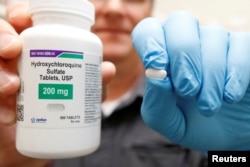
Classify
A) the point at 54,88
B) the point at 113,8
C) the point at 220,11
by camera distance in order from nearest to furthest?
the point at 54,88, the point at 113,8, the point at 220,11

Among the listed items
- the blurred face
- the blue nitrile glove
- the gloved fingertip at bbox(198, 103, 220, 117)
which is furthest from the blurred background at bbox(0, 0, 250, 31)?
the gloved fingertip at bbox(198, 103, 220, 117)

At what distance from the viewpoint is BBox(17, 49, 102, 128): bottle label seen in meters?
0.35

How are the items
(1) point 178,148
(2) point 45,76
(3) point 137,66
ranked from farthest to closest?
(3) point 137,66, (1) point 178,148, (2) point 45,76

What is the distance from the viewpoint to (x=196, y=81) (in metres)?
0.39

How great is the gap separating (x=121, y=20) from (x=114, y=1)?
7 cm

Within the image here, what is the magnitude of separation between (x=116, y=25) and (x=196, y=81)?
545mm

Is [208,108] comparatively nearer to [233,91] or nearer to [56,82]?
[233,91]

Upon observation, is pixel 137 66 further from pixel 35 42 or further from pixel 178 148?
pixel 35 42

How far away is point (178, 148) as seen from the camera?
84 cm

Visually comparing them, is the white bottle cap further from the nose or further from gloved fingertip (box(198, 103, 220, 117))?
the nose

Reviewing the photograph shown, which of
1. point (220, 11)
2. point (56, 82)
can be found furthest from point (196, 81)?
point (220, 11)

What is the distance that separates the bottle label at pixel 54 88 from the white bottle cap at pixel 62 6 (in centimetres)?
6

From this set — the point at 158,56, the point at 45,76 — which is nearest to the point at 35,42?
the point at 45,76

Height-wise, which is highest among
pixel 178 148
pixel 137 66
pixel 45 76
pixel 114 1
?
pixel 114 1
